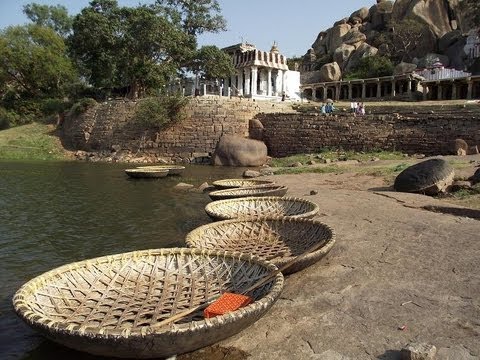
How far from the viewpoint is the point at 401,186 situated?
1077cm

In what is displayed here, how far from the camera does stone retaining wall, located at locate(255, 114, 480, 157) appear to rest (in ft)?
69.4

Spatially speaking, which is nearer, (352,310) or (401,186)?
(352,310)

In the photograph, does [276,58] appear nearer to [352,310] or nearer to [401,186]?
[401,186]

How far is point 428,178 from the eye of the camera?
33.6ft

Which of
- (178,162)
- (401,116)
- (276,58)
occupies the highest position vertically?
(276,58)

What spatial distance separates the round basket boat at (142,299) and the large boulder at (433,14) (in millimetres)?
51440

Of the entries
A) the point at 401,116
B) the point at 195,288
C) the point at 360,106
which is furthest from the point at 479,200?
the point at 360,106

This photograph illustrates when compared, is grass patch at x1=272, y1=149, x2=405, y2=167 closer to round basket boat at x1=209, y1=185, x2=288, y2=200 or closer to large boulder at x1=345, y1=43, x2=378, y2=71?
round basket boat at x1=209, y1=185, x2=288, y2=200

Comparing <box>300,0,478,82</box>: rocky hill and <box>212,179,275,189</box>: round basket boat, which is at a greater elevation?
<box>300,0,478,82</box>: rocky hill

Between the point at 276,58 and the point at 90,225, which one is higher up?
the point at 276,58

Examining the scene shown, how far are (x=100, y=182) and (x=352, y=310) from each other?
48.3ft

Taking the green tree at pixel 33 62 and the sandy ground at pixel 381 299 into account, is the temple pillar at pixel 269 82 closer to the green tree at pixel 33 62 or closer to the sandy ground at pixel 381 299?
the green tree at pixel 33 62

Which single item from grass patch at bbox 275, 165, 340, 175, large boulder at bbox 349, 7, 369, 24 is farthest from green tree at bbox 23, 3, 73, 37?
grass patch at bbox 275, 165, 340, 175

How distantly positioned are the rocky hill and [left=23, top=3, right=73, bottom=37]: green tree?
28091 mm
